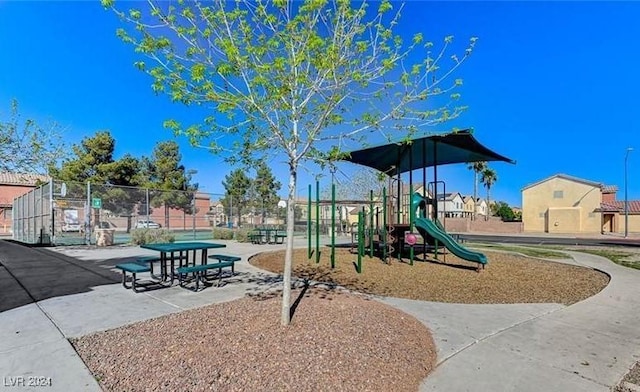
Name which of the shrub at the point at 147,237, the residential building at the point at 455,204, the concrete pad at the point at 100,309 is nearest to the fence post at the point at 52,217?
the shrub at the point at 147,237

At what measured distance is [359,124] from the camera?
4.39 meters

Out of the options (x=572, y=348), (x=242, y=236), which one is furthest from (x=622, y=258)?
(x=242, y=236)

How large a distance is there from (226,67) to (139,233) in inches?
592

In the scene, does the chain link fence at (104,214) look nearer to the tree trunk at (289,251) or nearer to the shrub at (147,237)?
the shrub at (147,237)

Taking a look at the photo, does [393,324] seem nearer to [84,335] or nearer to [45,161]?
[84,335]

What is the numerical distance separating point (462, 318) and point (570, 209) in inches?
1653

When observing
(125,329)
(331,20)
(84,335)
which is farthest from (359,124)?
(84,335)

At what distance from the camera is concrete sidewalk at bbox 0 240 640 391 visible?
317 centimetres

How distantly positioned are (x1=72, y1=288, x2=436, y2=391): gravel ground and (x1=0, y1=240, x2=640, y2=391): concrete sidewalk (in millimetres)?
218

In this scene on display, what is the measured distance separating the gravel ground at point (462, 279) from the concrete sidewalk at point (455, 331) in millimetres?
507

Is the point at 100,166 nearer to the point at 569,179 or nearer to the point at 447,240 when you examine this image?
the point at 447,240

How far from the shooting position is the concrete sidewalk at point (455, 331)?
10.4ft

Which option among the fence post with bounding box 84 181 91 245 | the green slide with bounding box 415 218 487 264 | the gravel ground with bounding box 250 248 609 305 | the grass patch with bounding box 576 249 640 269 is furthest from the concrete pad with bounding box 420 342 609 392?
the fence post with bounding box 84 181 91 245

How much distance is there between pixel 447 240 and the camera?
1010cm
